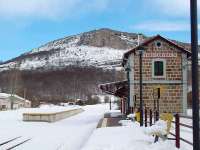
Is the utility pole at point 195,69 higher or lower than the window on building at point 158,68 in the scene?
lower

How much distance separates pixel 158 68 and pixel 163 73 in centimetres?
57

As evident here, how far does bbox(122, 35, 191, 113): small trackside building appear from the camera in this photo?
40.3 meters

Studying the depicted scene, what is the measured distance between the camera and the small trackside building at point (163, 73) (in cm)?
4031

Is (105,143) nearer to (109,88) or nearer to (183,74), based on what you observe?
(183,74)

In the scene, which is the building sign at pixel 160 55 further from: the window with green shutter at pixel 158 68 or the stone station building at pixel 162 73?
the window with green shutter at pixel 158 68

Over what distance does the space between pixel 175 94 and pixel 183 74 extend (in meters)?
1.74

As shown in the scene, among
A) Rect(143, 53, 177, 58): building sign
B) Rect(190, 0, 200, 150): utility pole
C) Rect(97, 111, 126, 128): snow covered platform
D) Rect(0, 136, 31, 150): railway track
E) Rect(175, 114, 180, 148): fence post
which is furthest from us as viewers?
Rect(143, 53, 177, 58): building sign

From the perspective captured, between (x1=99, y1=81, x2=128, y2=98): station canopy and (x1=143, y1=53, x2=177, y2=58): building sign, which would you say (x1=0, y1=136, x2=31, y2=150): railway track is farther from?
(x1=99, y1=81, x2=128, y2=98): station canopy

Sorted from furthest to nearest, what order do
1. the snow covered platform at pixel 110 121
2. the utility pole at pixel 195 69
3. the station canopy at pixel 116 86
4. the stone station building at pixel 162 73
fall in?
the station canopy at pixel 116 86 → the stone station building at pixel 162 73 → the snow covered platform at pixel 110 121 → the utility pole at pixel 195 69

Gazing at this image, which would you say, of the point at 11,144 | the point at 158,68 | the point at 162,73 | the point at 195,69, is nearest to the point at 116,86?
the point at 158,68

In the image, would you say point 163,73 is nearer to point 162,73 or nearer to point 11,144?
point 162,73

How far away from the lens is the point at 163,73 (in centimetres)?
4081

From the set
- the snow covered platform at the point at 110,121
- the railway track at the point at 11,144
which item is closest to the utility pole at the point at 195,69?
the railway track at the point at 11,144

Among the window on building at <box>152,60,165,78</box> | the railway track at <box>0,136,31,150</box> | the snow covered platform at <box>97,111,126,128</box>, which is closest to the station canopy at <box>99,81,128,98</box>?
the snow covered platform at <box>97,111,126,128</box>
